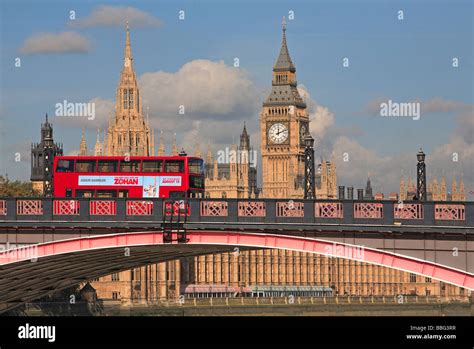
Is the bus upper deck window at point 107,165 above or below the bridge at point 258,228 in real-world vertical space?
above

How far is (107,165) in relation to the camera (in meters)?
63.5

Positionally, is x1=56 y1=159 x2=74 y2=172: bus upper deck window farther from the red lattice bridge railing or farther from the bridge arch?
the red lattice bridge railing

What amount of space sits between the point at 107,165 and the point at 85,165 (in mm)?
1063

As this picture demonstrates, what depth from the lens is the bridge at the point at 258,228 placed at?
47.4 metres

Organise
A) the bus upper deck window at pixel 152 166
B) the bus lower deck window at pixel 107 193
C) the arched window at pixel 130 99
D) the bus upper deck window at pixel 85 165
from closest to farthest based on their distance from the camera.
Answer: the bus lower deck window at pixel 107 193, the bus upper deck window at pixel 152 166, the bus upper deck window at pixel 85 165, the arched window at pixel 130 99

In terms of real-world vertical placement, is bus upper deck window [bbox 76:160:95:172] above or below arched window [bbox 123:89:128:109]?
below

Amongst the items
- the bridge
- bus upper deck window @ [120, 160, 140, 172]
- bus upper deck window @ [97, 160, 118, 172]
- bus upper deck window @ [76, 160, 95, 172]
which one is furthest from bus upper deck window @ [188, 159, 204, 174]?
the bridge

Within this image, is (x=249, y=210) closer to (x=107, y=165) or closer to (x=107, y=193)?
(x=107, y=193)

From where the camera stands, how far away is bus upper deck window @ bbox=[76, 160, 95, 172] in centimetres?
6362

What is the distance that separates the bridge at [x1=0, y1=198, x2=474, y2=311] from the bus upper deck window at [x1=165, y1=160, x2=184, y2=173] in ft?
37.3

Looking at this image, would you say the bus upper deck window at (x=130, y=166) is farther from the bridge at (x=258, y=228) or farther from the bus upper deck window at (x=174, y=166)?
the bridge at (x=258, y=228)

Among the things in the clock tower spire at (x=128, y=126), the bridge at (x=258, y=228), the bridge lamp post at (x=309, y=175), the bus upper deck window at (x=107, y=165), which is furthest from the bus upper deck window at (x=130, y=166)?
the clock tower spire at (x=128, y=126)
